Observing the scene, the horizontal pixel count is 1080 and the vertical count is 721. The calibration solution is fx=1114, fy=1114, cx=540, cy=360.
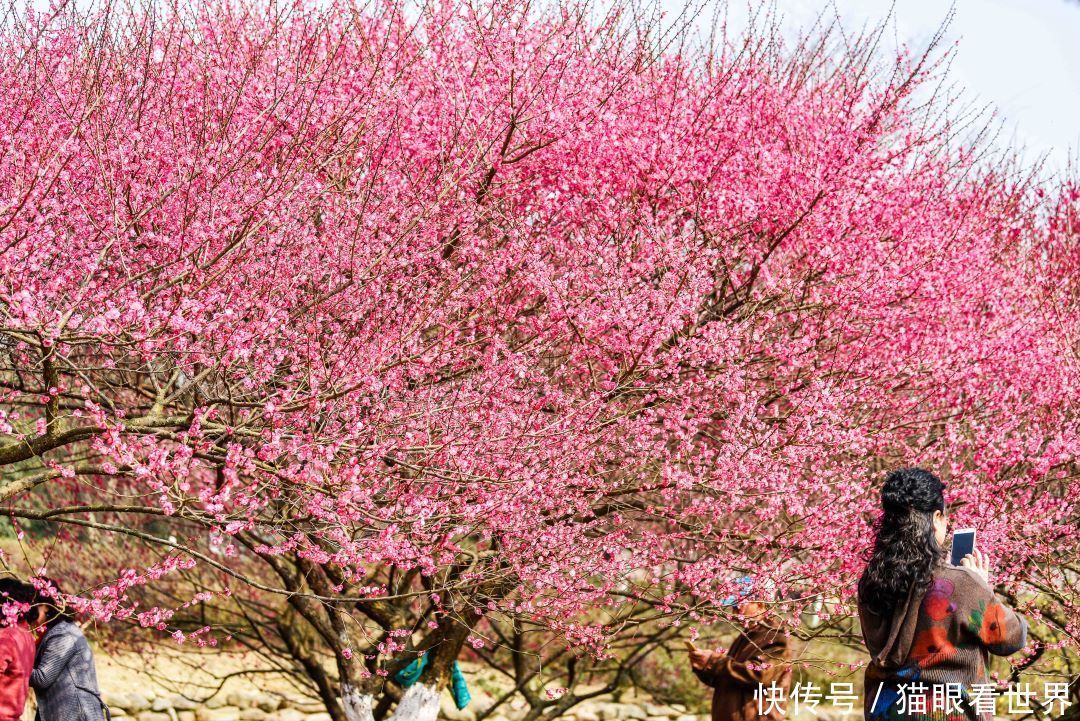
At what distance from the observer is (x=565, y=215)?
6863mm

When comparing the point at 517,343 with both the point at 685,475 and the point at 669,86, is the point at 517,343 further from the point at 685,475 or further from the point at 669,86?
the point at 669,86

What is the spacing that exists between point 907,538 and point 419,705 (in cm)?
432

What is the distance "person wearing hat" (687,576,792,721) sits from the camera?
20.7ft

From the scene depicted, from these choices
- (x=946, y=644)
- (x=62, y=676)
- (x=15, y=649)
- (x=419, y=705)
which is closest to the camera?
(x=946, y=644)

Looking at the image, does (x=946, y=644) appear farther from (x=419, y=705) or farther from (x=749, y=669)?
(x=419, y=705)

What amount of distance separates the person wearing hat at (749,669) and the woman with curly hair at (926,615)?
246 cm

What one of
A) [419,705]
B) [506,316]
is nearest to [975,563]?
[506,316]

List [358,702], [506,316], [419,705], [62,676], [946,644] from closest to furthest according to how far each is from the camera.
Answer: [946,644], [62,676], [506,316], [358,702], [419,705]

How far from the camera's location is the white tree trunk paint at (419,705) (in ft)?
23.2

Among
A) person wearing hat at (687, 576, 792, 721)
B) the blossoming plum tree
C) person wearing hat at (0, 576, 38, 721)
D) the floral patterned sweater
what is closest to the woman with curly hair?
the floral patterned sweater

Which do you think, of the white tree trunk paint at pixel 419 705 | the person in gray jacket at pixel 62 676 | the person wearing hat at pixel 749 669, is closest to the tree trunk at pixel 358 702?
the white tree trunk paint at pixel 419 705

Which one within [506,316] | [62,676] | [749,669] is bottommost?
[62,676]

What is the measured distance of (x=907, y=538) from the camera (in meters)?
3.61

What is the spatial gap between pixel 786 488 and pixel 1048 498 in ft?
6.59
